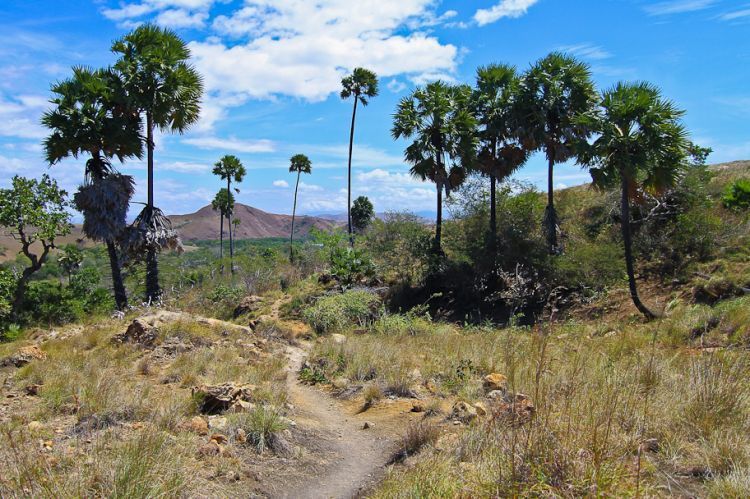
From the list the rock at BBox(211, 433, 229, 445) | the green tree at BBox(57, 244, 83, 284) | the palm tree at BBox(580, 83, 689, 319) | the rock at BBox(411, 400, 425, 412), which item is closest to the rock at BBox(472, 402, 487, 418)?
the rock at BBox(411, 400, 425, 412)

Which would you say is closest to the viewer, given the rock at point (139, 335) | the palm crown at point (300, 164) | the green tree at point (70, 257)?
the rock at point (139, 335)

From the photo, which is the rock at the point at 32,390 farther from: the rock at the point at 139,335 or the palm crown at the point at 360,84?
the palm crown at the point at 360,84

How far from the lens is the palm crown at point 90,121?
16469 mm

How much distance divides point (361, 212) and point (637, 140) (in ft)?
136

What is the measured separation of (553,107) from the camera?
854 inches

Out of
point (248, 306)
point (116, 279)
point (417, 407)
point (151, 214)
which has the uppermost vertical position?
point (151, 214)

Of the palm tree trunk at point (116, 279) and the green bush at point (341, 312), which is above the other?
the palm tree trunk at point (116, 279)

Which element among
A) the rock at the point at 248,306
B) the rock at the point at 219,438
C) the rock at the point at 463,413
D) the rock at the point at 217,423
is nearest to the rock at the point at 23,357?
the rock at the point at 217,423

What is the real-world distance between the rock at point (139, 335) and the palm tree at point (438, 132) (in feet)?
53.6

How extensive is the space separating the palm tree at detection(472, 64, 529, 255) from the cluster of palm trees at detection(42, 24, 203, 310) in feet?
44.4

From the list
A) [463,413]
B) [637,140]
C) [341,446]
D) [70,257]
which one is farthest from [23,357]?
[70,257]

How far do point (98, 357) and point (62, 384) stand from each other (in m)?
2.44

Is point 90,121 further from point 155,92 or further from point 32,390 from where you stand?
point 32,390

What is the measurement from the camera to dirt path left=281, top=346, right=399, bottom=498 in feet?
15.3
